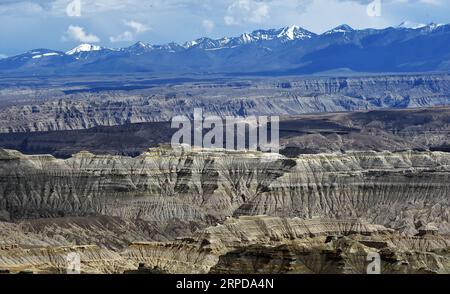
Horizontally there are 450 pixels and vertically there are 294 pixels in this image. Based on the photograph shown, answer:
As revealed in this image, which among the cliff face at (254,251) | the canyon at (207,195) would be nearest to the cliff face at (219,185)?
the canyon at (207,195)

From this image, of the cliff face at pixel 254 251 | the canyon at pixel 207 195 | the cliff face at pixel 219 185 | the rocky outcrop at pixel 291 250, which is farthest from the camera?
the cliff face at pixel 219 185

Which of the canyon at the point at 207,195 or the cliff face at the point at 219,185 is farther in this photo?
the cliff face at the point at 219,185

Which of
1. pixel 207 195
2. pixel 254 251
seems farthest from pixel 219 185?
pixel 254 251

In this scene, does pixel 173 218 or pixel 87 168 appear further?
pixel 87 168

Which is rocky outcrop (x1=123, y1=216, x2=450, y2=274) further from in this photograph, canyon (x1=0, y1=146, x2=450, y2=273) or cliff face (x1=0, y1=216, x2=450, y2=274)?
canyon (x1=0, y1=146, x2=450, y2=273)

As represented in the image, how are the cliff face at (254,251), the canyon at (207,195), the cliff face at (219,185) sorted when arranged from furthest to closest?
1. the cliff face at (219,185)
2. the canyon at (207,195)
3. the cliff face at (254,251)

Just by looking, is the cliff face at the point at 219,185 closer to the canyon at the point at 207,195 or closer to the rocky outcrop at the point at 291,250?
the canyon at the point at 207,195
